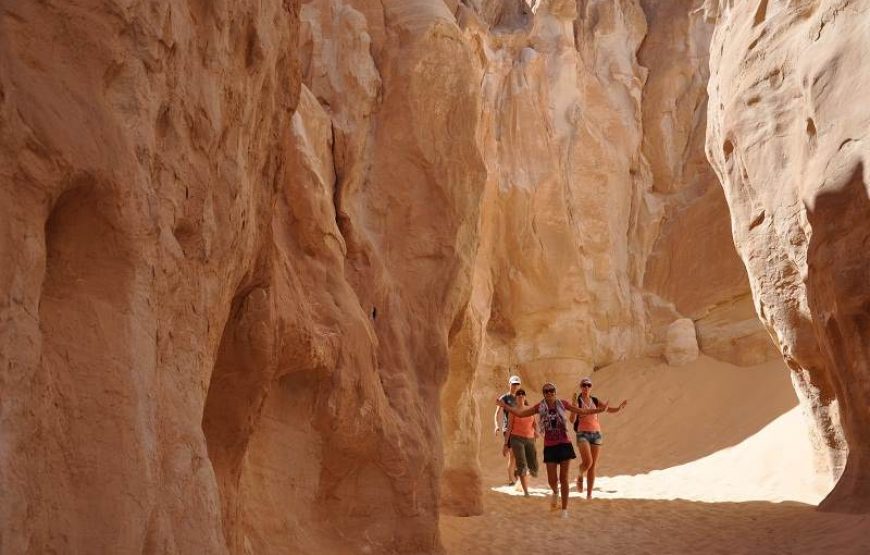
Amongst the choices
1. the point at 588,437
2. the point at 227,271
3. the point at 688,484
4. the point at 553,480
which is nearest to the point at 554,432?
the point at 553,480

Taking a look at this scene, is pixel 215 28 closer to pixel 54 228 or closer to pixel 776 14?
pixel 54 228

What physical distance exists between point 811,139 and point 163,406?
7.15 metres

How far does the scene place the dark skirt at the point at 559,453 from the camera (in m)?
8.70

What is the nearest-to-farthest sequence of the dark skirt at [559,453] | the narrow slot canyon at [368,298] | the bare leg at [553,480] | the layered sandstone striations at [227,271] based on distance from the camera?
the layered sandstone striations at [227,271] → the narrow slot canyon at [368,298] → the dark skirt at [559,453] → the bare leg at [553,480]

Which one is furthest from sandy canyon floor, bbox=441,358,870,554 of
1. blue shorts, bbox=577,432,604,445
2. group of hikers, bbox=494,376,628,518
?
blue shorts, bbox=577,432,604,445

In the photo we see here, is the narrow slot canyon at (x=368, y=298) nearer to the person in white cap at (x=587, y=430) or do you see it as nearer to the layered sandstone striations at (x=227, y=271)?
the layered sandstone striations at (x=227, y=271)

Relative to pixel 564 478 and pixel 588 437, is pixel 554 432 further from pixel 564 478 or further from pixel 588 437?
pixel 588 437

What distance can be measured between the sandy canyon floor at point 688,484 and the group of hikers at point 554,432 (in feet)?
1.20

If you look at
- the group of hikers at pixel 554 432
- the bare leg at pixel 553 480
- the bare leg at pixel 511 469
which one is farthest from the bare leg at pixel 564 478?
the bare leg at pixel 511 469

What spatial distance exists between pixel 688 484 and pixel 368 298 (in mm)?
6545

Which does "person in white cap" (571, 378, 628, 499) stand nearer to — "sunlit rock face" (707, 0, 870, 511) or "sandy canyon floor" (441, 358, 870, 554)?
"sandy canyon floor" (441, 358, 870, 554)

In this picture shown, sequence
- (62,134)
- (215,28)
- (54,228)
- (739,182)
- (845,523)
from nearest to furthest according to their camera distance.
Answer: (62,134)
(54,228)
(215,28)
(845,523)
(739,182)

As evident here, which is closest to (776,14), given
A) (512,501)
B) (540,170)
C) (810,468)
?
(810,468)

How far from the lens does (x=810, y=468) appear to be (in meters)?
10.6
